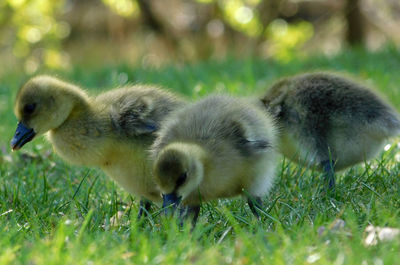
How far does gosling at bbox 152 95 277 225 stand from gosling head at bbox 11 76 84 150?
632 millimetres

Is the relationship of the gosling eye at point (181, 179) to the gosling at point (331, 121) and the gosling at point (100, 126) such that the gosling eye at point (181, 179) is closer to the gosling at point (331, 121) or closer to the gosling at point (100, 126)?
the gosling at point (100, 126)

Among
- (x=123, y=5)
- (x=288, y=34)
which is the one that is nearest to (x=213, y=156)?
(x=123, y=5)

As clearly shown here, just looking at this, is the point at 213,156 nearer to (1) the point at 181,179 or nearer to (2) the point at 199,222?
(1) the point at 181,179

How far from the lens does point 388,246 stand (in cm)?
263

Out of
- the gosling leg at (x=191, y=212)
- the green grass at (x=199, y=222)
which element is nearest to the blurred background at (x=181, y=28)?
the green grass at (x=199, y=222)

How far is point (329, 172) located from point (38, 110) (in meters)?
1.73

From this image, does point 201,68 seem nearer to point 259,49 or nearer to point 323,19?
point 259,49

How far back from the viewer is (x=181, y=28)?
14.6 meters

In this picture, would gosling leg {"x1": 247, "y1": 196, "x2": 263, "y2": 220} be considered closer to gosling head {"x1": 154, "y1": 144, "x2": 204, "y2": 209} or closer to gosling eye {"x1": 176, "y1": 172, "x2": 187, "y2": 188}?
gosling head {"x1": 154, "y1": 144, "x2": 204, "y2": 209}

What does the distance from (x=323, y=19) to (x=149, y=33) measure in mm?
4159

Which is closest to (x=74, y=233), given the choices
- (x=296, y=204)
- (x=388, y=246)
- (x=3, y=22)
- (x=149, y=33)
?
(x=296, y=204)

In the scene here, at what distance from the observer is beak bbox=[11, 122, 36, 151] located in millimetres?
3738

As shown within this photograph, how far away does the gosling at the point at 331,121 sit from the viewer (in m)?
3.84

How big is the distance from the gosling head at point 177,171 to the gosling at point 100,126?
1.34 ft
